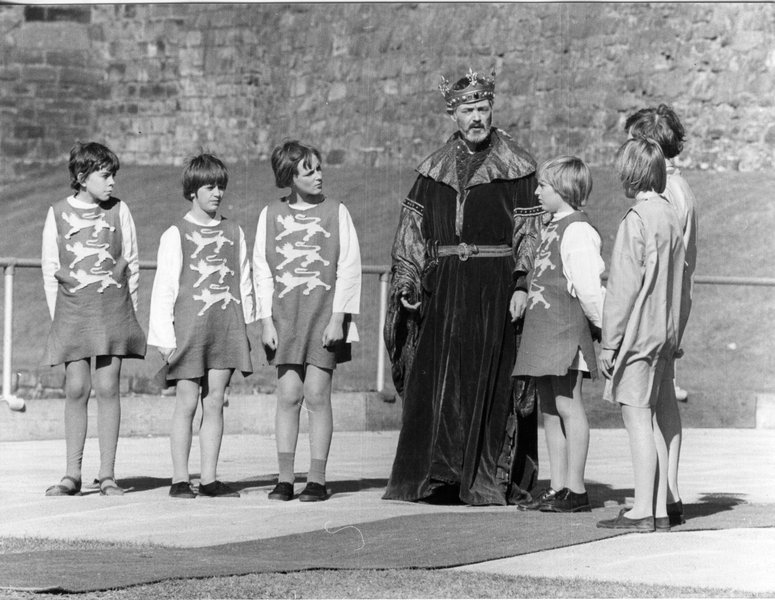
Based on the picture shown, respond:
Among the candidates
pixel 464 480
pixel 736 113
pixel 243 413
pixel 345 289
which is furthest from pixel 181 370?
pixel 736 113

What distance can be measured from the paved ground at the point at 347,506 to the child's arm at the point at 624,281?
741mm

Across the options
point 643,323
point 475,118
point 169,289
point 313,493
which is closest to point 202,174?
point 169,289

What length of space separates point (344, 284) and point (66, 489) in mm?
1434

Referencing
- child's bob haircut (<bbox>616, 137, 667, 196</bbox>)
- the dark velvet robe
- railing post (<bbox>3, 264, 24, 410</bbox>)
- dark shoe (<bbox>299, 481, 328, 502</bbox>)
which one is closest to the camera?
A: child's bob haircut (<bbox>616, 137, 667, 196</bbox>)

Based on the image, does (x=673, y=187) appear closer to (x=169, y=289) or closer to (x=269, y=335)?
(x=269, y=335)

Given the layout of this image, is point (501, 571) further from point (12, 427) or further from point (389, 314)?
point (12, 427)

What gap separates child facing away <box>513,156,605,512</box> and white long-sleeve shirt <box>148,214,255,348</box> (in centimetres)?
130

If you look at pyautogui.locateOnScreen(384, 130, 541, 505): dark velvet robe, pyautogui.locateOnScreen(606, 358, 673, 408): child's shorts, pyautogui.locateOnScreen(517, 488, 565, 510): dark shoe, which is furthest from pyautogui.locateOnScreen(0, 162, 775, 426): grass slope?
pyautogui.locateOnScreen(606, 358, 673, 408): child's shorts

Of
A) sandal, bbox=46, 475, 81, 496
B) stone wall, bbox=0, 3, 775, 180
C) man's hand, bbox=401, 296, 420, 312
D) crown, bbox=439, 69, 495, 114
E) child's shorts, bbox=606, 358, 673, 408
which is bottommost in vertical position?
sandal, bbox=46, 475, 81, 496

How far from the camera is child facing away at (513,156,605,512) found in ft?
25.2

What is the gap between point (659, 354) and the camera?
23.1 feet

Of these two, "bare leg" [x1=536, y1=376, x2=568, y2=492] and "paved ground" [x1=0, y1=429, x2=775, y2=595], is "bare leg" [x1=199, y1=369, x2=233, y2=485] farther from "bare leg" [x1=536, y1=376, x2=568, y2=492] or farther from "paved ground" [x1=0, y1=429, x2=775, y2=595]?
"bare leg" [x1=536, y1=376, x2=568, y2=492]

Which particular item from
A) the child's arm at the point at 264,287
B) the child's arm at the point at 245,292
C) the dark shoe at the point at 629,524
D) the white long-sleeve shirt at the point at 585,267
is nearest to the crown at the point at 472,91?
the white long-sleeve shirt at the point at 585,267

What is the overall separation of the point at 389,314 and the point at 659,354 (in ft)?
5.41
